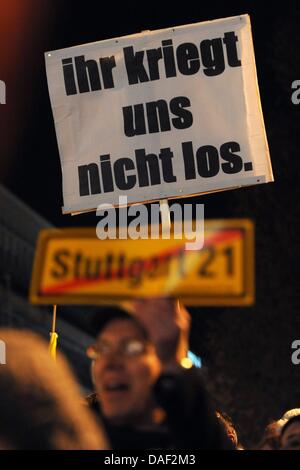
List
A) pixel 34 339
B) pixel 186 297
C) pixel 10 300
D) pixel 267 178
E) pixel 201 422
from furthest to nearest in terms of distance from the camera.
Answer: pixel 10 300, pixel 267 178, pixel 201 422, pixel 186 297, pixel 34 339

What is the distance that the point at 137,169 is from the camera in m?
6.36

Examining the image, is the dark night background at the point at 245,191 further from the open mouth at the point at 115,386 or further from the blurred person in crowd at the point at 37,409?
the blurred person in crowd at the point at 37,409

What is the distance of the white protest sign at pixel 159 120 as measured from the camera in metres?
6.37

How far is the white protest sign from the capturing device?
637 centimetres

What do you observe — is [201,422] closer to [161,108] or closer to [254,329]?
[161,108]

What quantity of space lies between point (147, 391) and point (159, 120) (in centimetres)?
365

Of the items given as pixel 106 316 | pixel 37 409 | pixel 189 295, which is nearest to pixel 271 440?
pixel 106 316

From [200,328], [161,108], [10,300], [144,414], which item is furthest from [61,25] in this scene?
[144,414]

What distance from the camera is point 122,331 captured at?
299 centimetres

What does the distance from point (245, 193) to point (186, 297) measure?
1238 centimetres

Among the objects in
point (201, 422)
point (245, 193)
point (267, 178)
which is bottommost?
point (201, 422)

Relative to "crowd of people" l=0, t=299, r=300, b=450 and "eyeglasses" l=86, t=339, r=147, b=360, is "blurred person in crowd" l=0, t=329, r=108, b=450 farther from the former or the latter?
"eyeglasses" l=86, t=339, r=147, b=360

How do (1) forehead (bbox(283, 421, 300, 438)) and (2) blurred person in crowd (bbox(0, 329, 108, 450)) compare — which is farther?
(1) forehead (bbox(283, 421, 300, 438))

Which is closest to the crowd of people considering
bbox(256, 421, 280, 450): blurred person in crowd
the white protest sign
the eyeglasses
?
the eyeglasses
